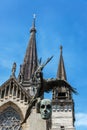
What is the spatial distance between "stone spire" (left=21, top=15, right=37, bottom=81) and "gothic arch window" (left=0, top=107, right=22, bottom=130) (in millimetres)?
6783

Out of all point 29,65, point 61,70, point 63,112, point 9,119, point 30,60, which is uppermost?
point 30,60

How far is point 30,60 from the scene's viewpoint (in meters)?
30.7

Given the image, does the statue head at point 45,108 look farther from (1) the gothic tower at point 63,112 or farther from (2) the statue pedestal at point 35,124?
(1) the gothic tower at point 63,112

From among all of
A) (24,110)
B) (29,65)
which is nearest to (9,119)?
(24,110)

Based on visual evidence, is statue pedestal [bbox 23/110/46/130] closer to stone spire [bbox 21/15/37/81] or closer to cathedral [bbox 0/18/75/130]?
cathedral [bbox 0/18/75/130]

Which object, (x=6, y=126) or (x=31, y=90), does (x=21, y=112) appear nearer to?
(x=6, y=126)

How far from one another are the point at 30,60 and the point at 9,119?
9957 millimetres

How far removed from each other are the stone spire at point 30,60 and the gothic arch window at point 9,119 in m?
6.78

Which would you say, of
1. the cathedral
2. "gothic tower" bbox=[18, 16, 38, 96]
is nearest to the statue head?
the cathedral

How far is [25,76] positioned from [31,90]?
329 cm

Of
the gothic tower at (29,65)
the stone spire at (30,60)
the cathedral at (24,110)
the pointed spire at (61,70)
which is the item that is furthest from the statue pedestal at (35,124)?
the stone spire at (30,60)

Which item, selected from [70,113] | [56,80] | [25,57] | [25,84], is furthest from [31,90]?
[56,80]

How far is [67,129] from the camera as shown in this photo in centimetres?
2280

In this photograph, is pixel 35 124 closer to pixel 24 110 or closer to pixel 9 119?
pixel 24 110
